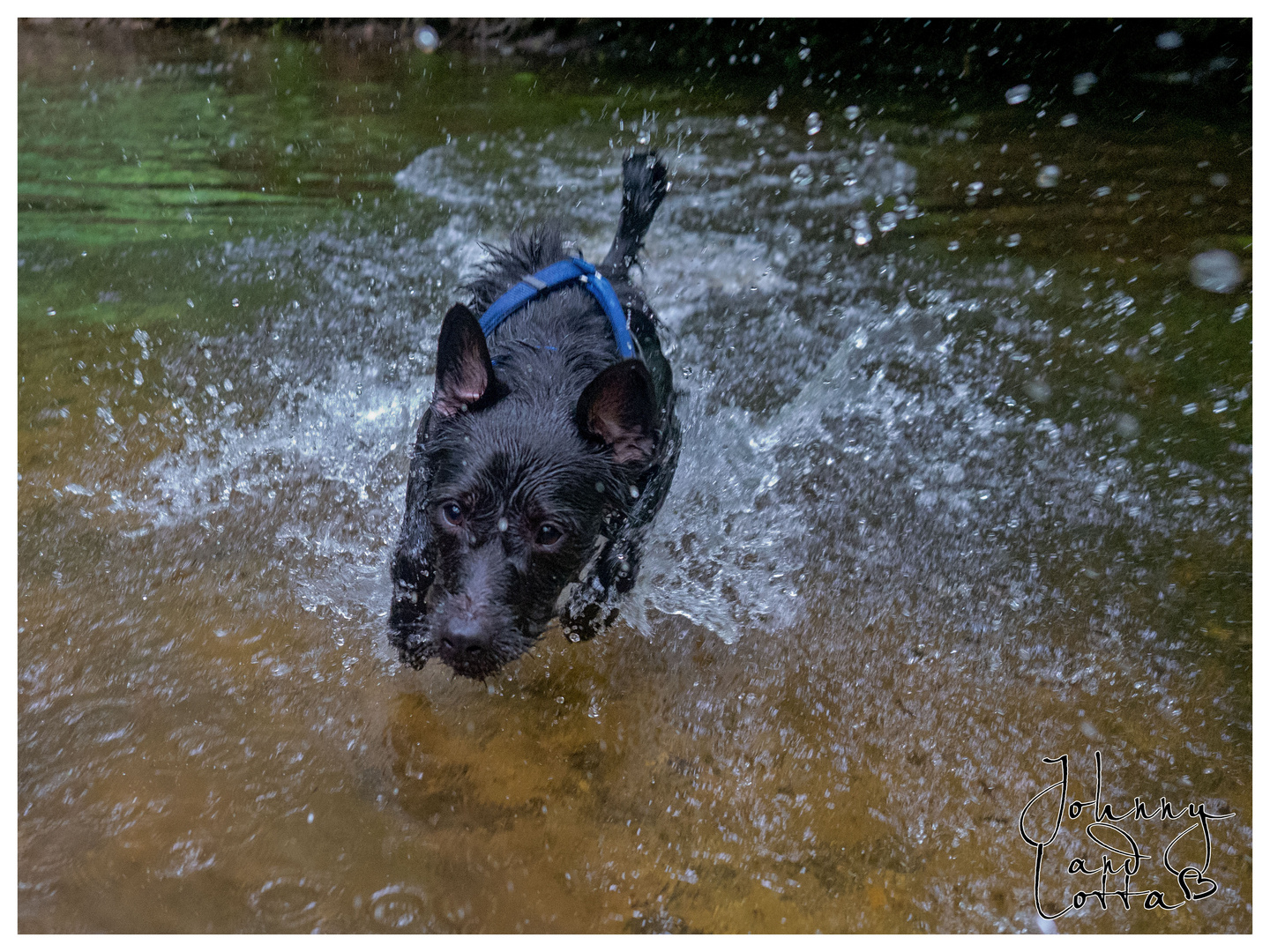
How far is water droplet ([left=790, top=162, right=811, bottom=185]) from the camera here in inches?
292

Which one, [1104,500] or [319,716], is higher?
[1104,500]

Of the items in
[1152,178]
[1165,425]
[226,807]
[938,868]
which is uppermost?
[1152,178]

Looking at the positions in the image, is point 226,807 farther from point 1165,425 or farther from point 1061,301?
point 1061,301

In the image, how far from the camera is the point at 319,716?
2928 millimetres

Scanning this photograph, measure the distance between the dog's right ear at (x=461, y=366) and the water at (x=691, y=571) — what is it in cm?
102

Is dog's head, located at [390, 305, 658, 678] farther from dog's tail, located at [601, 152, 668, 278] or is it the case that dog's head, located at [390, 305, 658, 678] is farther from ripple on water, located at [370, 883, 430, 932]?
dog's tail, located at [601, 152, 668, 278]

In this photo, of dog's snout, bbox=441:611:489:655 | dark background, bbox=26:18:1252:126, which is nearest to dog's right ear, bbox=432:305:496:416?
dog's snout, bbox=441:611:489:655

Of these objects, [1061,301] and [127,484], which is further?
[1061,301]

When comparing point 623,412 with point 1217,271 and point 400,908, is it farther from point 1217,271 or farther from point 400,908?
point 1217,271

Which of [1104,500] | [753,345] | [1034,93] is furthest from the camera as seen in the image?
[1034,93]

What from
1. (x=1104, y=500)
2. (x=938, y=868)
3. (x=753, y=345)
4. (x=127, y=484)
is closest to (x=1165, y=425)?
(x=1104, y=500)

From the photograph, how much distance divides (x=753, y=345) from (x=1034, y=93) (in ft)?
16.5

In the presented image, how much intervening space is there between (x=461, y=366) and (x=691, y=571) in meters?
1.48

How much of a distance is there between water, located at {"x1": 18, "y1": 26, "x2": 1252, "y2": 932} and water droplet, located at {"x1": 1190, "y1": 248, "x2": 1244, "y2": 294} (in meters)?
0.11
